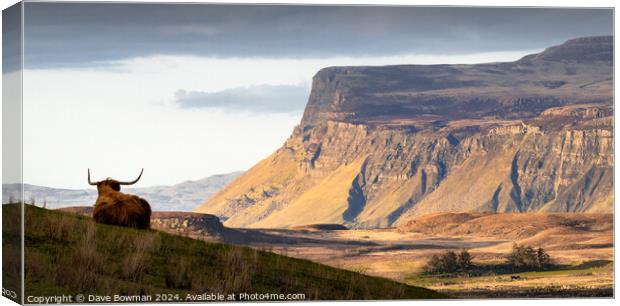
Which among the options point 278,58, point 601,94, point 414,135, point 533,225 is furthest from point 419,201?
point 278,58

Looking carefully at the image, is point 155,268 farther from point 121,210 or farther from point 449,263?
point 449,263

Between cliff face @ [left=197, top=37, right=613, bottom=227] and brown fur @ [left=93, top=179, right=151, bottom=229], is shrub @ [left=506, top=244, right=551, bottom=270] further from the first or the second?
brown fur @ [left=93, top=179, right=151, bottom=229]

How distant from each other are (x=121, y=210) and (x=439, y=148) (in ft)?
176

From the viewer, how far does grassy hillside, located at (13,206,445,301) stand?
25031 millimetres

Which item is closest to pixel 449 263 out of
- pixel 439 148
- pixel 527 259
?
pixel 527 259

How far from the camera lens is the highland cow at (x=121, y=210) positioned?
27953 millimetres

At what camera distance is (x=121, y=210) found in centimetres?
2809

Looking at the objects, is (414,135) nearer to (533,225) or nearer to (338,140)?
(338,140)

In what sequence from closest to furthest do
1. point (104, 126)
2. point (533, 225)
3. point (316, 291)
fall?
point (316, 291), point (104, 126), point (533, 225)

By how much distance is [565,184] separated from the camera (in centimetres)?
8138

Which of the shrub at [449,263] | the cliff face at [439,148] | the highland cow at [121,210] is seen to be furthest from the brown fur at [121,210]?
the cliff face at [439,148]

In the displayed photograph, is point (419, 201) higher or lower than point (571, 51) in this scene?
lower

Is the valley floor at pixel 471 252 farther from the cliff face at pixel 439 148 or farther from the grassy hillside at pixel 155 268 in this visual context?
the cliff face at pixel 439 148

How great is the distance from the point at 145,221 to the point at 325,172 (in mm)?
49713
